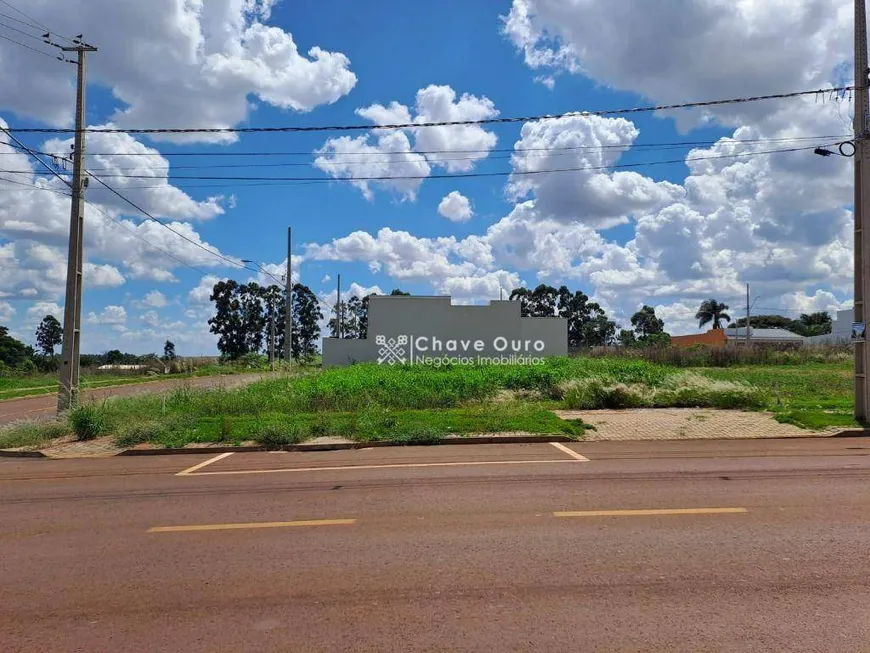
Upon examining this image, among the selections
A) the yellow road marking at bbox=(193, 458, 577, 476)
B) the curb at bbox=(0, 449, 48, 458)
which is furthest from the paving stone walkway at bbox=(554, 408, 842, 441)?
the curb at bbox=(0, 449, 48, 458)

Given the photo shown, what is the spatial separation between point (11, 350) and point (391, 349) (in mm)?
48097

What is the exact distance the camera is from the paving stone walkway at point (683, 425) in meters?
13.5

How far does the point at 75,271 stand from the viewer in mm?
16000

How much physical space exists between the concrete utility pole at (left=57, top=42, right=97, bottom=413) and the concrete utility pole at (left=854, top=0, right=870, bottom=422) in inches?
730

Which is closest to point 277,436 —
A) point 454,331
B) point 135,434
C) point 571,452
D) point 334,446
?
point 334,446

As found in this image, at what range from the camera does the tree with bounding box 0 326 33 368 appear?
6594 centimetres

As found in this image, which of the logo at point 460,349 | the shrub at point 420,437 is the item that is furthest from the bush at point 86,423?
the logo at point 460,349

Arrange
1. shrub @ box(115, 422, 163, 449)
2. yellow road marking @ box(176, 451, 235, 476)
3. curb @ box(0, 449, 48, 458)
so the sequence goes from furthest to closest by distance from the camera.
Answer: shrub @ box(115, 422, 163, 449), curb @ box(0, 449, 48, 458), yellow road marking @ box(176, 451, 235, 476)

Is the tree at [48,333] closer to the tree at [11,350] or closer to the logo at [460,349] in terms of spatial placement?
the tree at [11,350]

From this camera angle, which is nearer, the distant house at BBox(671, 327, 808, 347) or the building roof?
the distant house at BBox(671, 327, 808, 347)

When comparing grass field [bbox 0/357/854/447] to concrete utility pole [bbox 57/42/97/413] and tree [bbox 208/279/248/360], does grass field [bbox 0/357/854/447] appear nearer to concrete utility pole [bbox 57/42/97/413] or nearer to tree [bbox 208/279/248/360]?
concrete utility pole [bbox 57/42/97/413]

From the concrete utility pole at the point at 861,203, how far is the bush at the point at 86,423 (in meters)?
17.3

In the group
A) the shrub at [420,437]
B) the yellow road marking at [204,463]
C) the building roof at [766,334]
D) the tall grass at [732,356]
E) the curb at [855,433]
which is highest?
the building roof at [766,334]

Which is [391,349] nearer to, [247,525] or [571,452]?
[571,452]
